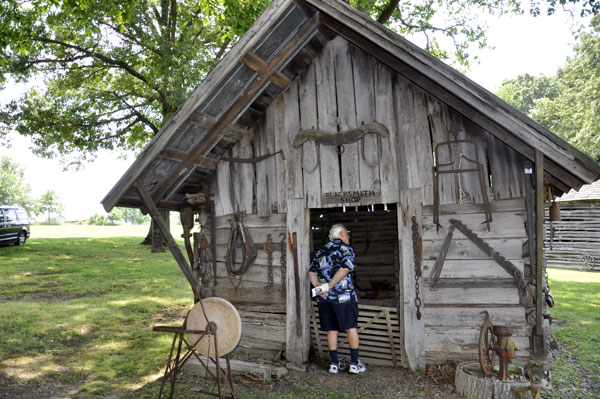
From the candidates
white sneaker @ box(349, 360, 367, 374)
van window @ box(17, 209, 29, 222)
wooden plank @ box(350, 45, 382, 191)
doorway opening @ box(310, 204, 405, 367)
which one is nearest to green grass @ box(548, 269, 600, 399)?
white sneaker @ box(349, 360, 367, 374)

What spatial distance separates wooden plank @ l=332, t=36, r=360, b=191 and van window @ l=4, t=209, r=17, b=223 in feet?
70.9

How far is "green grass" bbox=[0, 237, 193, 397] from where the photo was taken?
6.71 metres

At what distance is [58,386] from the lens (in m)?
6.08

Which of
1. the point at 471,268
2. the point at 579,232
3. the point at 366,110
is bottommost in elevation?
the point at 579,232

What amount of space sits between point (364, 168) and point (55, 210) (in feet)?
347

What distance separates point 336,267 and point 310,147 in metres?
1.95

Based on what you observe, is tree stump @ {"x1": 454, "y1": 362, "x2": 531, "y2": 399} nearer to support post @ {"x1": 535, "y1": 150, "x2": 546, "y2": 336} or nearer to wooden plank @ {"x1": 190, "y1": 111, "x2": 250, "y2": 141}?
support post @ {"x1": 535, "y1": 150, "x2": 546, "y2": 336}

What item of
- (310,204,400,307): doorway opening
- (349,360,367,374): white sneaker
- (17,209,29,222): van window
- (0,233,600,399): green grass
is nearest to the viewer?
(0,233,600,399): green grass

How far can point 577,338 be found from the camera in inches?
340

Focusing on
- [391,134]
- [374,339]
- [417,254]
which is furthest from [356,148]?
[374,339]

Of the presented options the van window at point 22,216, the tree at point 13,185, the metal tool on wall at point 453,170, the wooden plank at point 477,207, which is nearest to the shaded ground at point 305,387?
the metal tool on wall at point 453,170

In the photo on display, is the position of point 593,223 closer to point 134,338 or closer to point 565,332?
point 565,332

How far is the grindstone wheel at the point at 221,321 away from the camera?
521 centimetres

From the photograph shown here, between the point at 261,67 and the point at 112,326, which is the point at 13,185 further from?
the point at 261,67
